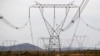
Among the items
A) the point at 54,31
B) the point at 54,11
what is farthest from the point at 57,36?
the point at 54,11

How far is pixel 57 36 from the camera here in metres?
52.5

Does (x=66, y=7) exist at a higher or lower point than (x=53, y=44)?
higher

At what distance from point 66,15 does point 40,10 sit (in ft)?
13.3

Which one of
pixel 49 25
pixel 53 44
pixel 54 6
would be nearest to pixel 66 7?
pixel 54 6

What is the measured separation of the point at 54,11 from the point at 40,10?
2.09 meters

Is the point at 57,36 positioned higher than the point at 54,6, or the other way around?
the point at 54,6

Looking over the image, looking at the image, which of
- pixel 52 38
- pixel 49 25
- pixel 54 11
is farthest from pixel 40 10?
pixel 52 38

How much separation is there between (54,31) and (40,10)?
6.95 m

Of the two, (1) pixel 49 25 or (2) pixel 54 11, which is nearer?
(2) pixel 54 11

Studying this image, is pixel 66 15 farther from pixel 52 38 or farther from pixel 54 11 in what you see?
pixel 52 38

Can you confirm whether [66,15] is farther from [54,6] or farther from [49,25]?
[49,25]

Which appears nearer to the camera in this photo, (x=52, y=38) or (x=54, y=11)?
(x=54, y=11)

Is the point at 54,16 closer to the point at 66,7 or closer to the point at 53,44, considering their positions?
the point at 66,7

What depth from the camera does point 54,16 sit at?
46500 mm
